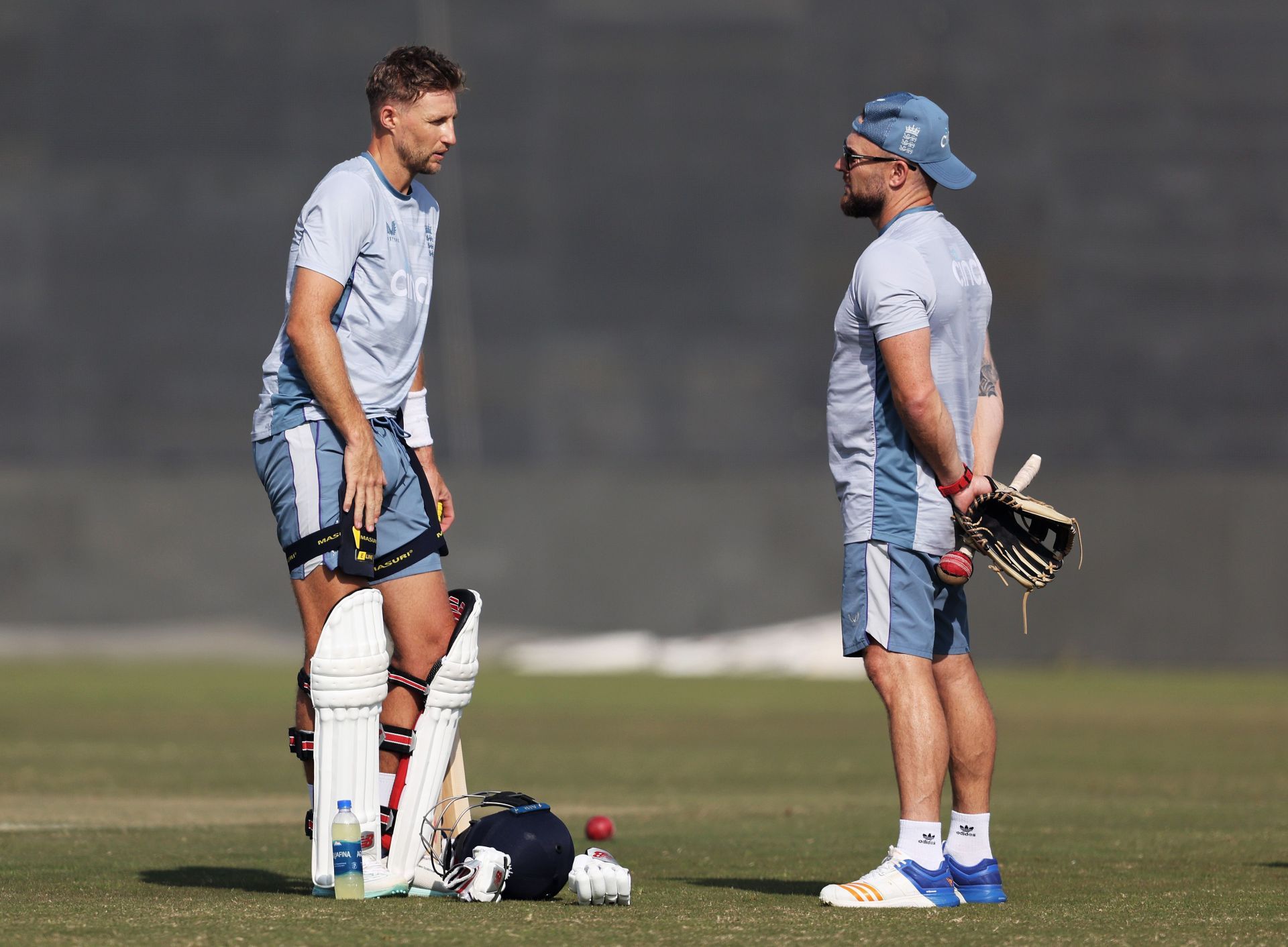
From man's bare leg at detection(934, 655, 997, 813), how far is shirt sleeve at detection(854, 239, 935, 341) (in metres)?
0.88

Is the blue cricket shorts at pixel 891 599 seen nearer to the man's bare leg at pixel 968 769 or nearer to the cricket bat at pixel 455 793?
the man's bare leg at pixel 968 769

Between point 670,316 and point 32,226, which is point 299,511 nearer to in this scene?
point 670,316

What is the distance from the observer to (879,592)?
15.1 feet

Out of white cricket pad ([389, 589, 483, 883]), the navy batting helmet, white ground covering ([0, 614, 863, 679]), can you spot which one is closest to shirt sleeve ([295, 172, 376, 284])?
white cricket pad ([389, 589, 483, 883])

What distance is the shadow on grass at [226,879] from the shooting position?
4645 mm

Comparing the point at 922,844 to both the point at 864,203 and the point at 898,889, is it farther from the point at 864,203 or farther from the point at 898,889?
the point at 864,203

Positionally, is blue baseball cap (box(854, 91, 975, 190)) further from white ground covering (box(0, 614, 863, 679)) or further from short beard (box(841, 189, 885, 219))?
white ground covering (box(0, 614, 863, 679))

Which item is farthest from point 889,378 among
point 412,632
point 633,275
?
point 633,275

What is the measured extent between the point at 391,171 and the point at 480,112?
530 inches

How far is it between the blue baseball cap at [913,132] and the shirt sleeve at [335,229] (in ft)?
4.27

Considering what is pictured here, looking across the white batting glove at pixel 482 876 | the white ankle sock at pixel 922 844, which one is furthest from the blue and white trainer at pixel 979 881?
the white batting glove at pixel 482 876

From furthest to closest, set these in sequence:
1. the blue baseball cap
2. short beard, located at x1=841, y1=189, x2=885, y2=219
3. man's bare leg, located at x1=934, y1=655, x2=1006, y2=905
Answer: short beard, located at x1=841, y1=189, x2=885, y2=219 < the blue baseball cap < man's bare leg, located at x1=934, y1=655, x2=1006, y2=905

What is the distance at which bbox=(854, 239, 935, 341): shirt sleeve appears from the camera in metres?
4.54

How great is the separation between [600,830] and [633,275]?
473 inches
